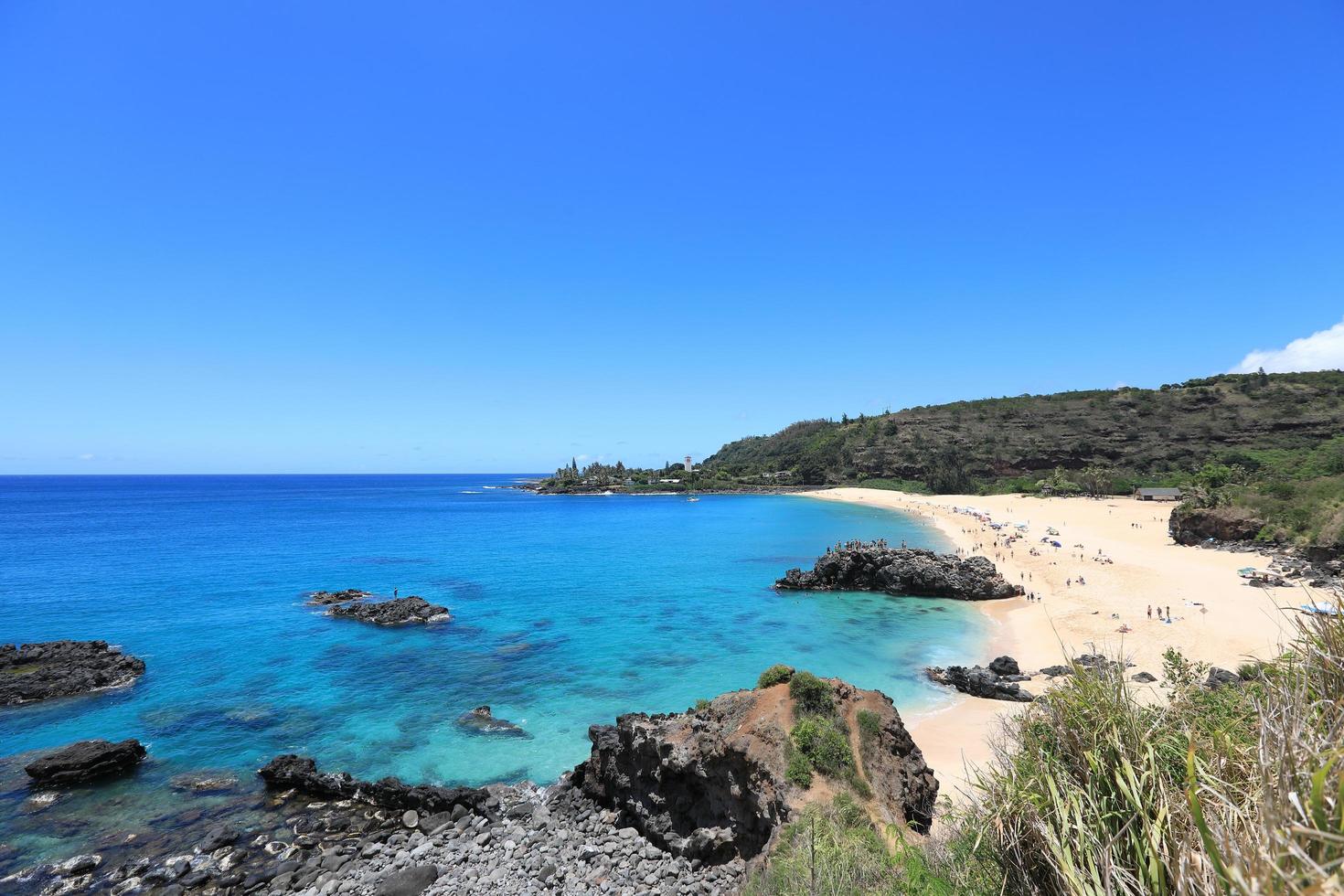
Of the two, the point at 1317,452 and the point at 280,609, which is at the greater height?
the point at 1317,452

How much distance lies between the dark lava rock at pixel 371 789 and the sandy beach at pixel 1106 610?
530 inches

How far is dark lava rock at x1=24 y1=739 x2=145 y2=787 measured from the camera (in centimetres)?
1830

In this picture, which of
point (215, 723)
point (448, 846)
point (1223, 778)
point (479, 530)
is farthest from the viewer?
point (479, 530)

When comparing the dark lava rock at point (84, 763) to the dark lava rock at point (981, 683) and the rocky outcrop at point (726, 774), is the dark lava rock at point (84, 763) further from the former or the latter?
the dark lava rock at point (981, 683)

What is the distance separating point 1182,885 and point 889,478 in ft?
489

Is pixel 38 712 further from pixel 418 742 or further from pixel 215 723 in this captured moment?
pixel 418 742

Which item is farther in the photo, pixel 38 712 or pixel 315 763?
pixel 38 712

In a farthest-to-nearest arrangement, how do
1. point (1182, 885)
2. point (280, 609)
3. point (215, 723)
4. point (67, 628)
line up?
point (280, 609) < point (67, 628) < point (215, 723) < point (1182, 885)

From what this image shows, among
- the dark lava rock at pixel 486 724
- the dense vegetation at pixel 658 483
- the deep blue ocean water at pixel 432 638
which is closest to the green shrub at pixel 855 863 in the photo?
the deep blue ocean water at pixel 432 638

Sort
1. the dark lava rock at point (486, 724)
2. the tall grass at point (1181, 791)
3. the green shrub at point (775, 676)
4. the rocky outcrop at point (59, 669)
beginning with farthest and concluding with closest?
the rocky outcrop at point (59, 669) < the dark lava rock at point (486, 724) < the green shrub at point (775, 676) < the tall grass at point (1181, 791)

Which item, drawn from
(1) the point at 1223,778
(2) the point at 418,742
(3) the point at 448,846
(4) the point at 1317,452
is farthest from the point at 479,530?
(4) the point at 1317,452

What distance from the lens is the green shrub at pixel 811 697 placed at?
14.2 m

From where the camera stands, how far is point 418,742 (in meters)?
21.1

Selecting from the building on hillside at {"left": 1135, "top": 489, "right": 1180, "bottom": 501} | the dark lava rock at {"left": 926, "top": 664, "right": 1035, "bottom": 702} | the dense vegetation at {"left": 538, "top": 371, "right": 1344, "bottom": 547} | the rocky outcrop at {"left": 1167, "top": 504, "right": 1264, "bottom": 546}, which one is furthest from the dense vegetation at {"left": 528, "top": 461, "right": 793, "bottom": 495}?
the dark lava rock at {"left": 926, "top": 664, "right": 1035, "bottom": 702}
